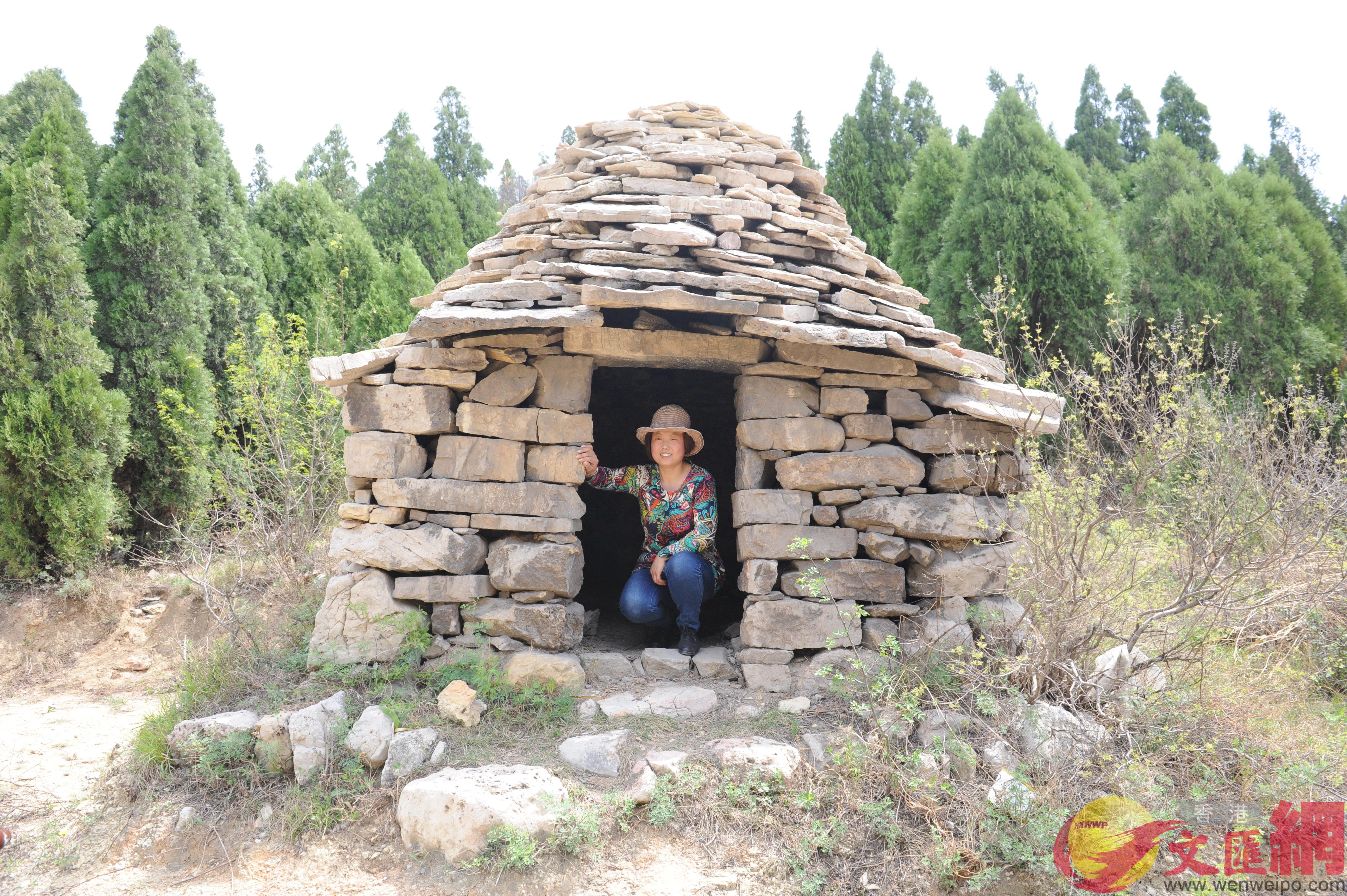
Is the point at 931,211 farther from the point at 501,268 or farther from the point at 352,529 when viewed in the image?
the point at 352,529

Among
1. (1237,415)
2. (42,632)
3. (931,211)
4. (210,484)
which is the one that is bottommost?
(42,632)

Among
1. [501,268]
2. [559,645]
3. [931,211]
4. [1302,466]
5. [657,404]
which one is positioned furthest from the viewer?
[931,211]

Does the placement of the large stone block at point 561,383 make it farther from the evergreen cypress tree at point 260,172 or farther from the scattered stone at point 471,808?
the evergreen cypress tree at point 260,172

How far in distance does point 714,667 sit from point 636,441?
2.21 m

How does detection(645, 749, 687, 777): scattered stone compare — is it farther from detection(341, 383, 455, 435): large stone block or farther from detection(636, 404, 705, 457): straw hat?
detection(341, 383, 455, 435): large stone block

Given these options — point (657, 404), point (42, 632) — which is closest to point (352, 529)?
point (657, 404)

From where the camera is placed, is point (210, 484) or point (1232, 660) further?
point (210, 484)

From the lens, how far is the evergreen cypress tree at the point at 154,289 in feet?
24.0

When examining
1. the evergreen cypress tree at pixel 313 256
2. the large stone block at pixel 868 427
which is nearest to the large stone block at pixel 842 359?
the large stone block at pixel 868 427

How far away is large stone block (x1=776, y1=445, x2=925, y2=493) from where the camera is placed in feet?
13.3

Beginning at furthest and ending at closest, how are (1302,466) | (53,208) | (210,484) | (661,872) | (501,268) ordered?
(210,484), (53,208), (1302,466), (501,268), (661,872)

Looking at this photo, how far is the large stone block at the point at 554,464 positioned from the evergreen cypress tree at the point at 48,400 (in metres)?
4.81

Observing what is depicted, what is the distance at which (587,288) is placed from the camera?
3.71m

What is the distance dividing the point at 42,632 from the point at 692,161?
20.1 ft
